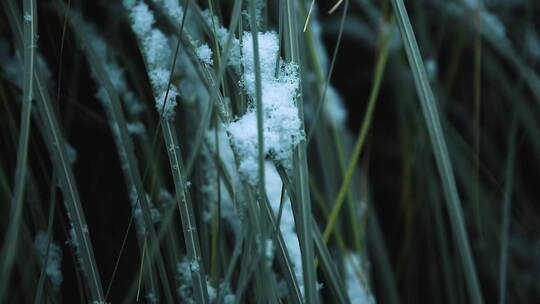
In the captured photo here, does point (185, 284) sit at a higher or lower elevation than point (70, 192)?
lower

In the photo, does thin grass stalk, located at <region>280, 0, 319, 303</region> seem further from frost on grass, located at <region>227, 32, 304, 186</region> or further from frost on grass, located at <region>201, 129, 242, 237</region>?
frost on grass, located at <region>201, 129, 242, 237</region>

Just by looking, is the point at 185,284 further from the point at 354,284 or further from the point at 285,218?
the point at 354,284

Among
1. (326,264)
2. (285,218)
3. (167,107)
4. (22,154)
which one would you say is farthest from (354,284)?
(22,154)

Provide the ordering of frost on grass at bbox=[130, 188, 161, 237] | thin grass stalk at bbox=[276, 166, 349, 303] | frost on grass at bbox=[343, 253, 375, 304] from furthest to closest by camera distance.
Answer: frost on grass at bbox=[343, 253, 375, 304] → frost on grass at bbox=[130, 188, 161, 237] → thin grass stalk at bbox=[276, 166, 349, 303]

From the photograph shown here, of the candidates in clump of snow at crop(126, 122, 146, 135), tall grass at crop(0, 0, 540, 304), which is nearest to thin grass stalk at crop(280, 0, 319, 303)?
tall grass at crop(0, 0, 540, 304)

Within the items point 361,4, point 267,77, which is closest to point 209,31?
point 267,77

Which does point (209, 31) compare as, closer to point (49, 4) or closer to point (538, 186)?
point (49, 4)
